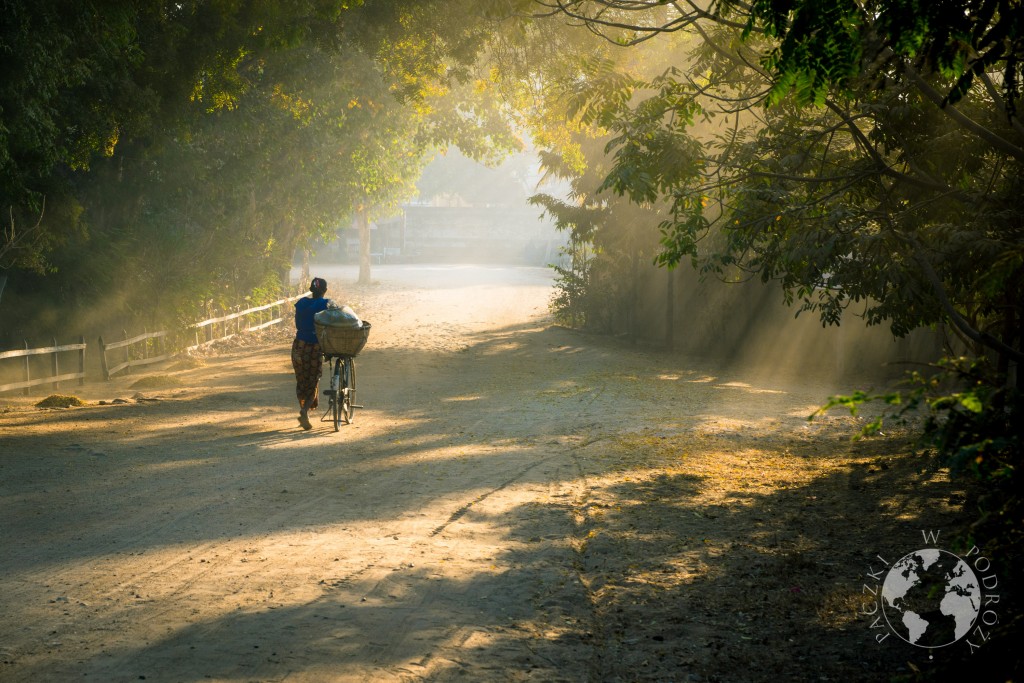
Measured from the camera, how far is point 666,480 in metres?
10.7

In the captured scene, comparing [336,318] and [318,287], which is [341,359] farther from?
[318,287]

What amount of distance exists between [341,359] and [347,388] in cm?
72

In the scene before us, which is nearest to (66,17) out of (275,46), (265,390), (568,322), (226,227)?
(275,46)

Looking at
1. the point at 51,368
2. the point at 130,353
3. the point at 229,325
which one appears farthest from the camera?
the point at 229,325

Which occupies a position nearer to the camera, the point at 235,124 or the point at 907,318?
the point at 907,318

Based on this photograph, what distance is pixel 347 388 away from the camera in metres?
14.0

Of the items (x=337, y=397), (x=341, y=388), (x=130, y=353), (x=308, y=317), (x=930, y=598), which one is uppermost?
(x=308, y=317)

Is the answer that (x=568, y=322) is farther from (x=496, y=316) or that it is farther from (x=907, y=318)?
(x=907, y=318)

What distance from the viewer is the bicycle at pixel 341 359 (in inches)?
508

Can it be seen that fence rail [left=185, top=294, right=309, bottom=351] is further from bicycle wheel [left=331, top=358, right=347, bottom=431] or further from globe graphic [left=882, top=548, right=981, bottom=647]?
globe graphic [left=882, top=548, right=981, bottom=647]

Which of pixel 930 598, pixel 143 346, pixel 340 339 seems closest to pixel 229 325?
pixel 143 346

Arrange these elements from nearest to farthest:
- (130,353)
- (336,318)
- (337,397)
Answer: (336,318) → (337,397) → (130,353)

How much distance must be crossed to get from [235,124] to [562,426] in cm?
1567

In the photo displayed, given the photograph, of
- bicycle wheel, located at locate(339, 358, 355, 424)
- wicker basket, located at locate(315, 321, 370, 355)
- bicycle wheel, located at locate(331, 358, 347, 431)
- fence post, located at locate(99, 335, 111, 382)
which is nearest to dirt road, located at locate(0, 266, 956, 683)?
bicycle wheel, located at locate(331, 358, 347, 431)
